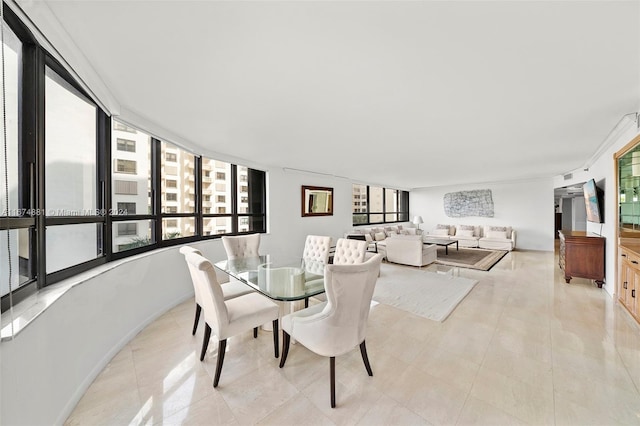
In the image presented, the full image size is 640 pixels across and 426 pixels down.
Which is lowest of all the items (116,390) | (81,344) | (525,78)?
(116,390)

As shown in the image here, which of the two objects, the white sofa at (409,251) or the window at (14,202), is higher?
the window at (14,202)

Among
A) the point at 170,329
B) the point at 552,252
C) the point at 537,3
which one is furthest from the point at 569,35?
the point at 552,252

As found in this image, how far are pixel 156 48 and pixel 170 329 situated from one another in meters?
2.61

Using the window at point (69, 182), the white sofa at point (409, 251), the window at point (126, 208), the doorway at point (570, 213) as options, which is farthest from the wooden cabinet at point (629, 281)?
the doorway at point (570, 213)

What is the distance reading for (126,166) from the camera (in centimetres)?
265

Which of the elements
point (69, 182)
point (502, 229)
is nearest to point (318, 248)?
point (69, 182)

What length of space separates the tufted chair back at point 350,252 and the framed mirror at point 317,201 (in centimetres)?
267

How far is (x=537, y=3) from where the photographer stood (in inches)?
45.1

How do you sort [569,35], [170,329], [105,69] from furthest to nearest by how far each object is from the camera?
[170,329] < [105,69] < [569,35]

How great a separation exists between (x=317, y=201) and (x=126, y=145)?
4.16 metres

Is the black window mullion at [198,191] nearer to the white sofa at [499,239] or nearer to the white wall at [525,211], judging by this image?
the white sofa at [499,239]

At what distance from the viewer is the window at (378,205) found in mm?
8086

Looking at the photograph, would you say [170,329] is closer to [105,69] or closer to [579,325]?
[105,69]

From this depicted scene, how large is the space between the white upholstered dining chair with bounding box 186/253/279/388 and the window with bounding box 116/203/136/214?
115cm
